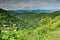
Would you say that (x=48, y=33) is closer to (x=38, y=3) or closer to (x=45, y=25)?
(x=45, y=25)

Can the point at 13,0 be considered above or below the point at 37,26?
above

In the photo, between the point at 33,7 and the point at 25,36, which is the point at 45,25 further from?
the point at 33,7

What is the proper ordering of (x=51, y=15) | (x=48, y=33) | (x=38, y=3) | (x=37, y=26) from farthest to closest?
1. (x=38, y=3)
2. (x=51, y=15)
3. (x=37, y=26)
4. (x=48, y=33)

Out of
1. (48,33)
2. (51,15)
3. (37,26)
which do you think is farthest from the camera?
(51,15)

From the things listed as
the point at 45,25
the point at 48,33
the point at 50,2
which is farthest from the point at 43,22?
the point at 50,2

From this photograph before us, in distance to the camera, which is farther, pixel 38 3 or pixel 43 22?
pixel 38 3

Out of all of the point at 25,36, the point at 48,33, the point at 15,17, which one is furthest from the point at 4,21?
the point at 48,33
